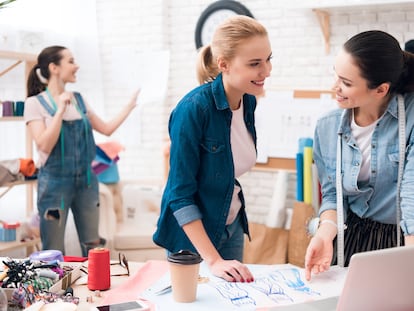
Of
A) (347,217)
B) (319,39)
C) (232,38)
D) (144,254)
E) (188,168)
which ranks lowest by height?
(144,254)

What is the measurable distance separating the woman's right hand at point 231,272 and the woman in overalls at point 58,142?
77.5 inches

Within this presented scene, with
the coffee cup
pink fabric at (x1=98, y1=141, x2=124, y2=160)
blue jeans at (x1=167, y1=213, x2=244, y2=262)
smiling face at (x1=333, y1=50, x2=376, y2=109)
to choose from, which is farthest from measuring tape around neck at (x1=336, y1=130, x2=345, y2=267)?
pink fabric at (x1=98, y1=141, x2=124, y2=160)

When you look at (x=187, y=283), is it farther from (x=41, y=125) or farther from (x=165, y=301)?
(x=41, y=125)

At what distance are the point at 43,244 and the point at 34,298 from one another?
2080 millimetres

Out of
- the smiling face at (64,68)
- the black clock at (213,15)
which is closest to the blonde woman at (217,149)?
the smiling face at (64,68)

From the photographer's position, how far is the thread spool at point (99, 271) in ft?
5.75

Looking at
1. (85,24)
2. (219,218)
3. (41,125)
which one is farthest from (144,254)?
(219,218)

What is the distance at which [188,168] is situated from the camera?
1.78 m

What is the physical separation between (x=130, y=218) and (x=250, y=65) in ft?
9.06

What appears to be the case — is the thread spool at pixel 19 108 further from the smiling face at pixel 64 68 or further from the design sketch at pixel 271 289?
the design sketch at pixel 271 289

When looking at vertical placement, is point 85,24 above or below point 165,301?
above

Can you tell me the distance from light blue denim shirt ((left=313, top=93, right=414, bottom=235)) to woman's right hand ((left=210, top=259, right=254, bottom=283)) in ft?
1.17

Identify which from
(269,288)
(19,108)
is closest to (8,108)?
(19,108)

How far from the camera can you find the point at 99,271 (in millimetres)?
1757
